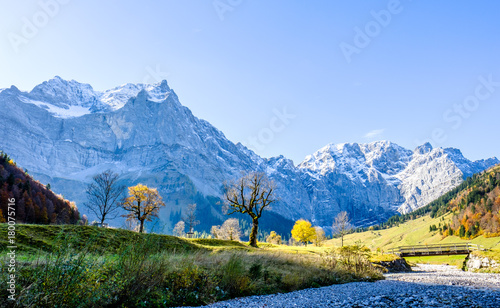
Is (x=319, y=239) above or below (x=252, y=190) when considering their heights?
below

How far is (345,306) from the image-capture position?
34.3 feet

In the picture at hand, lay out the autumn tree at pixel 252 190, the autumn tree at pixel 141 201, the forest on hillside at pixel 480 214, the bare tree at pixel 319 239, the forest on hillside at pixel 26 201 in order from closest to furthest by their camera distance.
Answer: the autumn tree at pixel 252 190
the forest on hillside at pixel 26 201
the autumn tree at pixel 141 201
the bare tree at pixel 319 239
the forest on hillside at pixel 480 214

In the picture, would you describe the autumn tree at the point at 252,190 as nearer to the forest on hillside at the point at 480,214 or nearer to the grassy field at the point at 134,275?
the grassy field at the point at 134,275

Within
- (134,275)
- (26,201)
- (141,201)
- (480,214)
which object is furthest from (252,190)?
(480,214)

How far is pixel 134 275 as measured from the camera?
9867 mm

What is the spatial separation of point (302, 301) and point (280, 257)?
30.8 feet

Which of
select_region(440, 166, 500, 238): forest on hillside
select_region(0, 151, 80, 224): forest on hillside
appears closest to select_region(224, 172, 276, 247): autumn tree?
→ select_region(0, 151, 80, 224): forest on hillside

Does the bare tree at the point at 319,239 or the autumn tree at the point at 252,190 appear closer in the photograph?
the autumn tree at the point at 252,190

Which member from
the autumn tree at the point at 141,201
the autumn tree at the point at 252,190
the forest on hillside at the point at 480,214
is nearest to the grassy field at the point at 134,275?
the autumn tree at the point at 252,190

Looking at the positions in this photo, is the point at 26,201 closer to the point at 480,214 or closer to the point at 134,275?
the point at 134,275

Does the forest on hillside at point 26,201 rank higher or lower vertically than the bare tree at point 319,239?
higher

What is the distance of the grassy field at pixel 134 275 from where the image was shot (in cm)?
748

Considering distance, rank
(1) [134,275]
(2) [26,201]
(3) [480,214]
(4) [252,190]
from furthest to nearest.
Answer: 1. (3) [480,214]
2. (2) [26,201]
3. (4) [252,190]
4. (1) [134,275]

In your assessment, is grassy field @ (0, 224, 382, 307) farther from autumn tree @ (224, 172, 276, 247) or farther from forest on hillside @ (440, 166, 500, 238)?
forest on hillside @ (440, 166, 500, 238)
